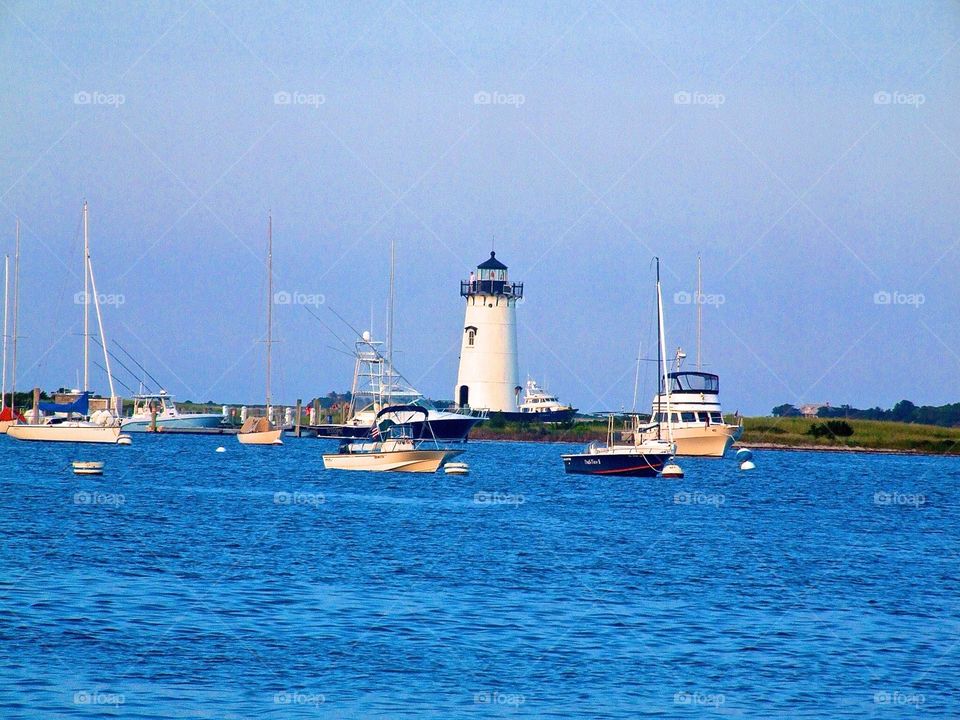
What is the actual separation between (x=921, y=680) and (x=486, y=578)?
36.1 feet

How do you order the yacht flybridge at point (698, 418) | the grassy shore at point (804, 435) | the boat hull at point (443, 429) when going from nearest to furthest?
the yacht flybridge at point (698, 418), the boat hull at point (443, 429), the grassy shore at point (804, 435)

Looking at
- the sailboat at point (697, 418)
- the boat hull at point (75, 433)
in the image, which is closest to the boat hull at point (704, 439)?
the sailboat at point (697, 418)

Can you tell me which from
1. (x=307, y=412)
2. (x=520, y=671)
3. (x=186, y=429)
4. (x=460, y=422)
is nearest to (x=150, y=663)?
(x=520, y=671)

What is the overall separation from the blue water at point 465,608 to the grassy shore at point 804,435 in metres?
61.2

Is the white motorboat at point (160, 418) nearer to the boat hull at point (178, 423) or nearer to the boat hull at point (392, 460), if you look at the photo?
the boat hull at point (178, 423)

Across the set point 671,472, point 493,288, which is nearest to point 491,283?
point 493,288

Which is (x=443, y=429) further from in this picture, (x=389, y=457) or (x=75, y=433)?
(x=389, y=457)

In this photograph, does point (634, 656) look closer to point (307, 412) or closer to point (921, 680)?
point (921, 680)

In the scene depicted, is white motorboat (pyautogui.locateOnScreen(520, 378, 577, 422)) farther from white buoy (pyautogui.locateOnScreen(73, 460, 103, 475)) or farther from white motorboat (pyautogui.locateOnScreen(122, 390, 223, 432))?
white buoy (pyautogui.locateOnScreen(73, 460, 103, 475))

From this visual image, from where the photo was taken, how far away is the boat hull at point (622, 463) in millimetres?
60547

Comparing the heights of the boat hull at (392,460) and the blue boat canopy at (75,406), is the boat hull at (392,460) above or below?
below

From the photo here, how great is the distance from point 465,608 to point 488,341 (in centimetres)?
8212

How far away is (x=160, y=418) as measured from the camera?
119312 millimetres

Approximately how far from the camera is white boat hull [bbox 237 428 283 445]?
333 feet
